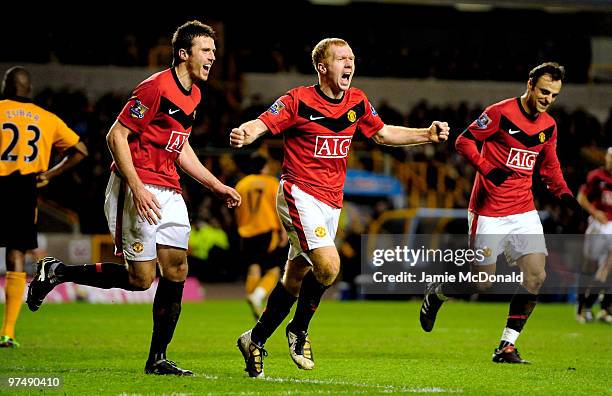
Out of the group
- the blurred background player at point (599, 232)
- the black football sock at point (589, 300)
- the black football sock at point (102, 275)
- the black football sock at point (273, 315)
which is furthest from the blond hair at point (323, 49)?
the black football sock at point (589, 300)

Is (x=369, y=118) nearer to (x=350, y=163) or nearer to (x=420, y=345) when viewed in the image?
(x=420, y=345)

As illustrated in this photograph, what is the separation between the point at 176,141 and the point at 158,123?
0.58 ft

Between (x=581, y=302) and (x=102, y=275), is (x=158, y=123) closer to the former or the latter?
(x=102, y=275)

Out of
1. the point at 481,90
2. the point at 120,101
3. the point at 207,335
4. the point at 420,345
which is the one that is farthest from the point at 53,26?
the point at 420,345

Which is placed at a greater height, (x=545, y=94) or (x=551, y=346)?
(x=545, y=94)

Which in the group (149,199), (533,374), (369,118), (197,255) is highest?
(369,118)

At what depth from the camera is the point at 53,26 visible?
27172 mm

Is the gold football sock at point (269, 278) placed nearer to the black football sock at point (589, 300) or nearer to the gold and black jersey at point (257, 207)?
the gold and black jersey at point (257, 207)

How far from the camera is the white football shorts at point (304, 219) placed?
749 cm

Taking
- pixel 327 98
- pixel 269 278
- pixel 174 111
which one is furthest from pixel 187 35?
pixel 269 278

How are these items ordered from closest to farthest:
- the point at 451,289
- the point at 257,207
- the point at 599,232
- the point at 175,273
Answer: the point at 175,273
the point at 451,289
the point at 257,207
the point at 599,232

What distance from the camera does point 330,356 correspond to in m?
9.34

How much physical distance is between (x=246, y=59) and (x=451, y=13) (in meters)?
6.70
